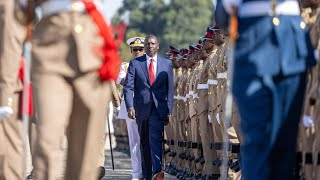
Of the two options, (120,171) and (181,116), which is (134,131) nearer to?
(120,171)

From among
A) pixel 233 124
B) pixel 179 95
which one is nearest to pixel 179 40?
pixel 179 95

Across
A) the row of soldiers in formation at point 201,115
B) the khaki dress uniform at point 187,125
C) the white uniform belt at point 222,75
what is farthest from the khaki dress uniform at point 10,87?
the khaki dress uniform at point 187,125

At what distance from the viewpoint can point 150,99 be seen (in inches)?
694

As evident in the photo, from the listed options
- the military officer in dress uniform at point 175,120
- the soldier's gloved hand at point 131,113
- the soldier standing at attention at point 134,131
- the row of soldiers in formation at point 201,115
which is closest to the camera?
the row of soldiers in formation at point 201,115

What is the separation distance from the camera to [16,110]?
10.4 metres

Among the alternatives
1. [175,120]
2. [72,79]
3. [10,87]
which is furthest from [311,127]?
[175,120]

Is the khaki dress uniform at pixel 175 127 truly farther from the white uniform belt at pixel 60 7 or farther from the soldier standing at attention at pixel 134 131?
the white uniform belt at pixel 60 7

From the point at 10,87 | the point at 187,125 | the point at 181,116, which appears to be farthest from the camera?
the point at 181,116

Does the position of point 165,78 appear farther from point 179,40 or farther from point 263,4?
point 179,40

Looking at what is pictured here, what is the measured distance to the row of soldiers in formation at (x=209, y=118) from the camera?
11008 mm

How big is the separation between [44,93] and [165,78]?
893 centimetres

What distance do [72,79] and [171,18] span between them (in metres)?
104

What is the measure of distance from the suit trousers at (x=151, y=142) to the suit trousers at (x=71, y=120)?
7872 millimetres

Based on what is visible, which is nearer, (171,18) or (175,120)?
(175,120)
